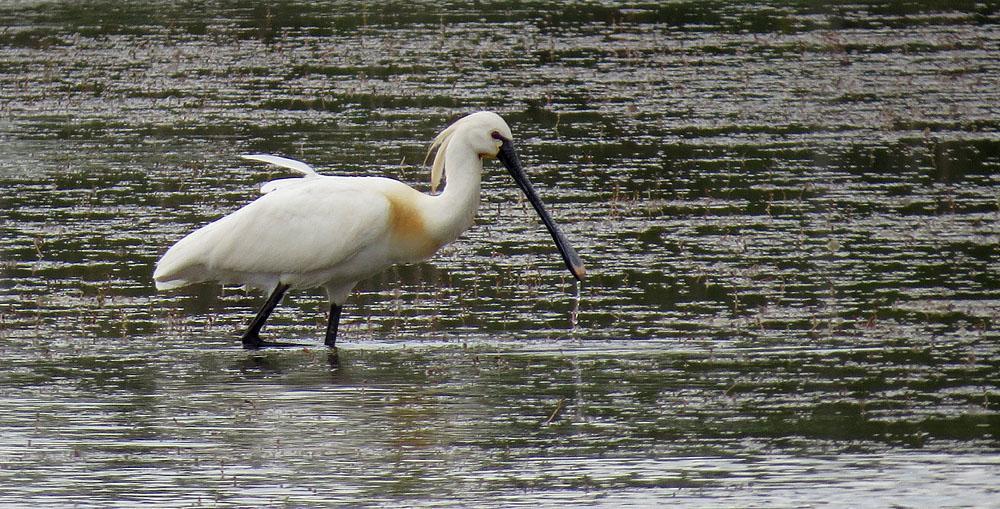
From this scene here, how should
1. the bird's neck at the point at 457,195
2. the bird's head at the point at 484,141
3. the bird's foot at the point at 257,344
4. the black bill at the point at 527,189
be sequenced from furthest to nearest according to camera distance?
the black bill at the point at 527,189, the bird's head at the point at 484,141, the bird's neck at the point at 457,195, the bird's foot at the point at 257,344

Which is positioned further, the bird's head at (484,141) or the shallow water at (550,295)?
the bird's head at (484,141)

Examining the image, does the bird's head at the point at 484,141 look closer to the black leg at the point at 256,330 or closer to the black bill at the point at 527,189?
the black bill at the point at 527,189

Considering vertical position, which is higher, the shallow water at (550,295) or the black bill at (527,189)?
the black bill at (527,189)

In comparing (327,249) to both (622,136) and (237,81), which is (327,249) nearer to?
(622,136)

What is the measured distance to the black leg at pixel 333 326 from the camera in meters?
9.53

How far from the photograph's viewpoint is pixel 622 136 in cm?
1616

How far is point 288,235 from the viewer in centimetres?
977

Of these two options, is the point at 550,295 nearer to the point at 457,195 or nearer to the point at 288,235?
the point at 457,195

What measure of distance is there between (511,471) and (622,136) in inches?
367

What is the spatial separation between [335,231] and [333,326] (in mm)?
463

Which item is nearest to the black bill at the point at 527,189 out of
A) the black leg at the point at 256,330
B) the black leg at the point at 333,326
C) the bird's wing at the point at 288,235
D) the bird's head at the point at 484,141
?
the bird's head at the point at 484,141

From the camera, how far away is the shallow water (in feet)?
23.5

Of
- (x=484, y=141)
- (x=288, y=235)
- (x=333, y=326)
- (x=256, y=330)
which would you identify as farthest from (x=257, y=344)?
(x=484, y=141)

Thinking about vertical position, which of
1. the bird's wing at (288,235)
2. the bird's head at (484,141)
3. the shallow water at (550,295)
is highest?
the bird's head at (484,141)
